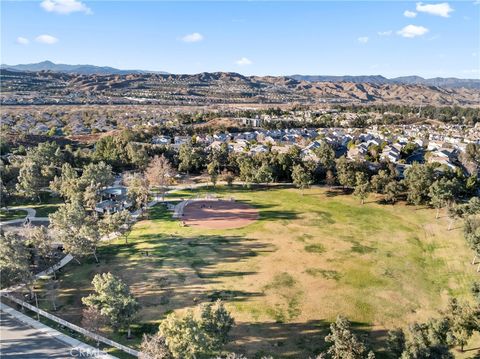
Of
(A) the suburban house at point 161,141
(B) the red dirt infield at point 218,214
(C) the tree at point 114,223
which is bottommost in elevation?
(B) the red dirt infield at point 218,214

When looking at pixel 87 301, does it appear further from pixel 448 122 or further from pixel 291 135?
pixel 448 122

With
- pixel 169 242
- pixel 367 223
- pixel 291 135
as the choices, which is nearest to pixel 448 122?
pixel 291 135

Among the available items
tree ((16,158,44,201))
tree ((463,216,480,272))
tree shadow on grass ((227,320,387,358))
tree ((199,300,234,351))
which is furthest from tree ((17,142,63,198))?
tree ((463,216,480,272))

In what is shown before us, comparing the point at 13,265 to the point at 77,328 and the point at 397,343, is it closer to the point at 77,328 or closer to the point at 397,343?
the point at 77,328

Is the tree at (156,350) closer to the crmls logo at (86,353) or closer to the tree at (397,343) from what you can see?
the crmls logo at (86,353)

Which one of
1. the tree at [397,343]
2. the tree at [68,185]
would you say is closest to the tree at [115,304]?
the tree at [397,343]

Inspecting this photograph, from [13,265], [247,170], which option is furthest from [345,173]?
[13,265]
